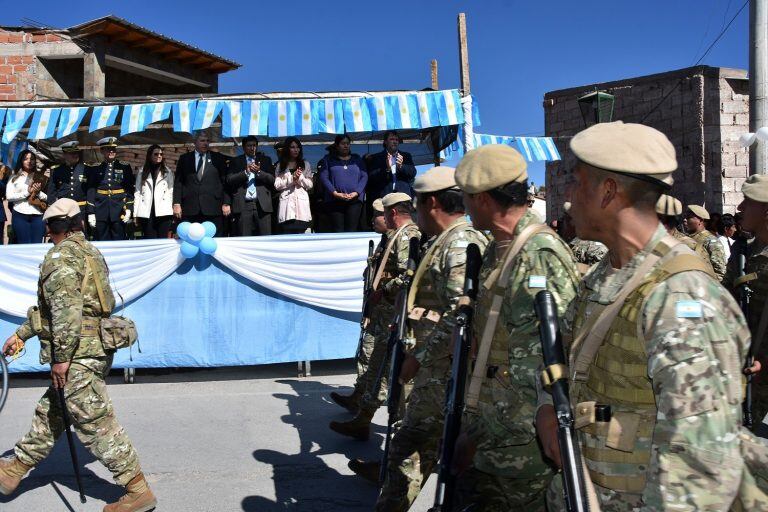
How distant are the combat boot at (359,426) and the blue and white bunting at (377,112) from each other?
4735mm

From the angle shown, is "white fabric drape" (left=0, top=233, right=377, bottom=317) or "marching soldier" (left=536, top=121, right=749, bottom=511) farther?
"white fabric drape" (left=0, top=233, right=377, bottom=317)

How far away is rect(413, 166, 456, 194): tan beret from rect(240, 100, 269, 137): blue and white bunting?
19.7 ft

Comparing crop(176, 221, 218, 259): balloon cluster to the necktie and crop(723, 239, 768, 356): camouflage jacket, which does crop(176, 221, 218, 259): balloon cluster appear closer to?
the necktie

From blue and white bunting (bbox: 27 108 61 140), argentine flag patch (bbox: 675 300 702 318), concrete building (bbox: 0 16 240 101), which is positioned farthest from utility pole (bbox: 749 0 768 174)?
concrete building (bbox: 0 16 240 101)

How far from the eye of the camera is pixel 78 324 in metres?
4.27

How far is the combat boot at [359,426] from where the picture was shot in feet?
18.7

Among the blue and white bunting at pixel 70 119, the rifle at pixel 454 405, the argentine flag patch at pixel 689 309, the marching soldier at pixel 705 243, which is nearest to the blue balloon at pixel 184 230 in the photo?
the blue and white bunting at pixel 70 119

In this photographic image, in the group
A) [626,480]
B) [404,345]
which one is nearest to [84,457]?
[404,345]

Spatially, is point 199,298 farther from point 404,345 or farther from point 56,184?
point 404,345

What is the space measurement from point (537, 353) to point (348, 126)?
7362mm

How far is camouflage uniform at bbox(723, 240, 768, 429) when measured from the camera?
4348 millimetres

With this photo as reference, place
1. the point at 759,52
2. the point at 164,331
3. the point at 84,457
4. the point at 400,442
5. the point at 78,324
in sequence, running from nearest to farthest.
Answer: the point at 400,442 < the point at 78,324 < the point at 84,457 < the point at 164,331 < the point at 759,52

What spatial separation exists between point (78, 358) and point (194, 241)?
3.69 meters

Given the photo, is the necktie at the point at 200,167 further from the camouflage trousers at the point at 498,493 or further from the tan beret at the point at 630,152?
the tan beret at the point at 630,152
